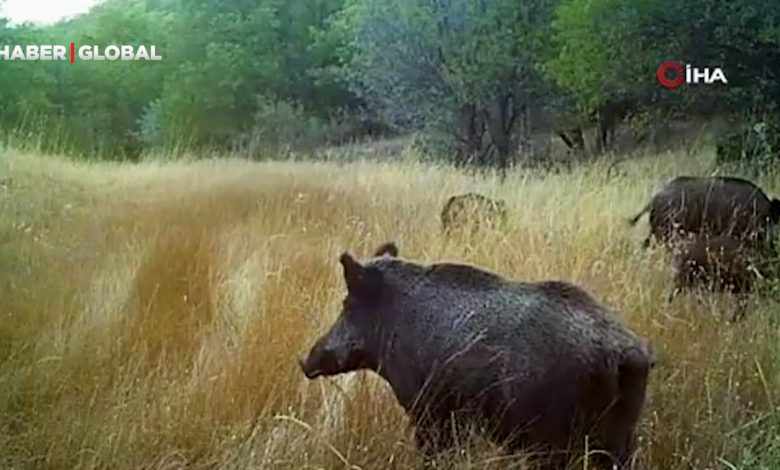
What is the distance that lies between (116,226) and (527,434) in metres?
0.87

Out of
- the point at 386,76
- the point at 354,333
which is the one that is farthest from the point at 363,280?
the point at 386,76

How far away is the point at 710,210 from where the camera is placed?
221 cm

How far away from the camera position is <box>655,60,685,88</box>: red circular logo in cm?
217

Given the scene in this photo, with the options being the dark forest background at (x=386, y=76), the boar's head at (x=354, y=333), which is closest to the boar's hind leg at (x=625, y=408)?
the boar's head at (x=354, y=333)

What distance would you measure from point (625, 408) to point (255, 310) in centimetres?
→ 71

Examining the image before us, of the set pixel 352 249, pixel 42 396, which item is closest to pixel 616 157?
pixel 352 249

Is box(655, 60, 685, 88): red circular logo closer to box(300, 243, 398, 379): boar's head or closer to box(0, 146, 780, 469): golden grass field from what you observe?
box(0, 146, 780, 469): golden grass field

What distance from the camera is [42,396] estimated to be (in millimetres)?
1917

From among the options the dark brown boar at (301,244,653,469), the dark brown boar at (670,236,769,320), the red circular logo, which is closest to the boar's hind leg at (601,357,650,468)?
the dark brown boar at (301,244,653,469)

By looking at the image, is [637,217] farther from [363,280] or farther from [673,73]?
[363,280]

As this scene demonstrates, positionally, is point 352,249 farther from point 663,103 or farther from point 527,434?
point 663,103

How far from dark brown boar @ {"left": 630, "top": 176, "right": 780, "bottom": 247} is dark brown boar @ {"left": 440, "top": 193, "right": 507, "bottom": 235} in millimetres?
310

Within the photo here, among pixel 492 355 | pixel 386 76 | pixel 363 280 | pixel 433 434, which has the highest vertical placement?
pixel 386 76

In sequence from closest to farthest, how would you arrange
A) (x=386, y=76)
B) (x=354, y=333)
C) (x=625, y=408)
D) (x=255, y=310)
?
(x=625, y=408) < (x=354, y=333) < (x=255, y=310) < (x=386, y=76)
